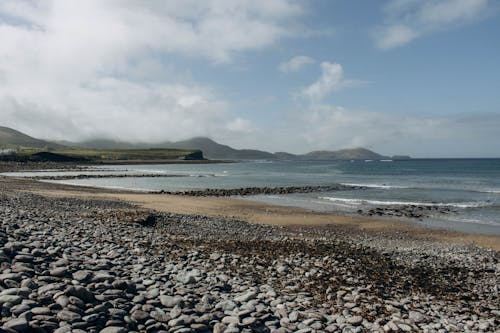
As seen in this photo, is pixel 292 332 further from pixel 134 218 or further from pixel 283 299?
pixel 134 218

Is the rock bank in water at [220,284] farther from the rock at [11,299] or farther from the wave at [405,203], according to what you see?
the wave at [405,203]

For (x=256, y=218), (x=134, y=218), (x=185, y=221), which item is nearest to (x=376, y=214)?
(x=256, y=218)

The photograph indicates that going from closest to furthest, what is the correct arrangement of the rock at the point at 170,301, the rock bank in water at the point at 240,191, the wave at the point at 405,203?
1. the rock at the point at 170,301
2. the wave at the point at 405,203
3. the rock bank in water at the point at 240,191

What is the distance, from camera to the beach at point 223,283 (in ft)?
23.9

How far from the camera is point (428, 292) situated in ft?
38.2

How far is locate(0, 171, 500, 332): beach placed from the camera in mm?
7297

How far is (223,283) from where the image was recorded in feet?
34.1

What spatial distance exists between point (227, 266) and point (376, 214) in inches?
999

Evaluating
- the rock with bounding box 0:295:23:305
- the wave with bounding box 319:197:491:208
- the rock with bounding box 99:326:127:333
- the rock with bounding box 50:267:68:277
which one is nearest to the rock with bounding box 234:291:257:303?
the rock with bounding box 99:326:127:333

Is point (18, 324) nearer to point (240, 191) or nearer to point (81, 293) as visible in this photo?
point (81, 293)

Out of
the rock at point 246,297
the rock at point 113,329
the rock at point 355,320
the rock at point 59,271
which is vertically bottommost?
the rock at point 355,320

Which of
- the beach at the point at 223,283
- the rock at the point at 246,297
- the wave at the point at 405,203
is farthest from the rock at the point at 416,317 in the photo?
the wave at the point at 405,203

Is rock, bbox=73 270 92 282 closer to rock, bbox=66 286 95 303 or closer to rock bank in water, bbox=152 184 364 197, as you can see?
rock, bbox=66 286 95 303

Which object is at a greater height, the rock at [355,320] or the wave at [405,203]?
the rock at [355,320]
